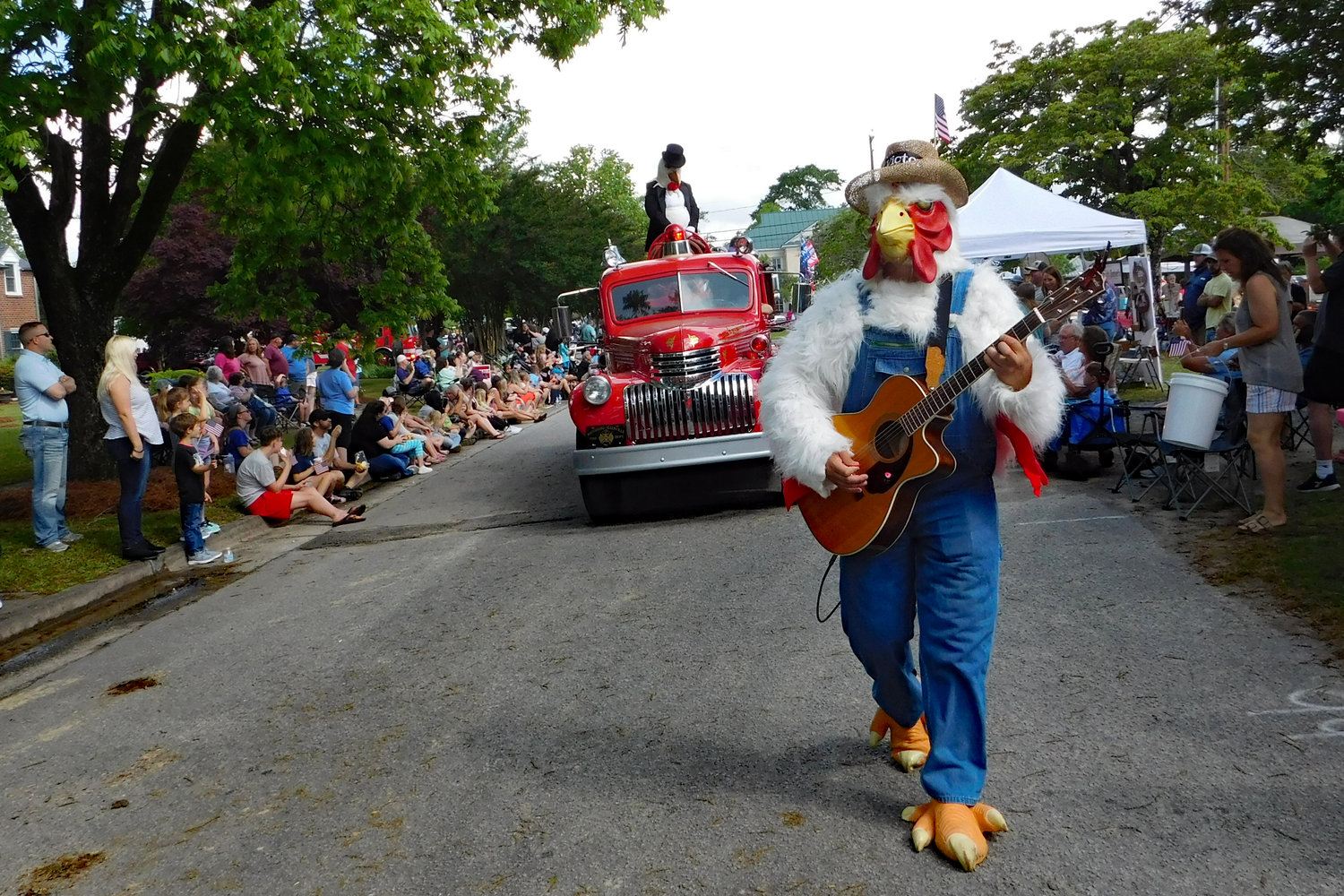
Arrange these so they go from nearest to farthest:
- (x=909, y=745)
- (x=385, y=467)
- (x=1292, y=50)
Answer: (x=909, y=745) → (x=1292, y=50) → (x=385, y=467)

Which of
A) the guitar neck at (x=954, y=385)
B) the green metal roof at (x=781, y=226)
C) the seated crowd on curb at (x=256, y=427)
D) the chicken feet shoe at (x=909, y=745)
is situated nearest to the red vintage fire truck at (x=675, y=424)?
the seated crowd on curb at (x=256, y=427)

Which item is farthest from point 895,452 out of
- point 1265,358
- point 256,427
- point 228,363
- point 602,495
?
point 228,363

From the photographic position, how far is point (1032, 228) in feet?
47.4

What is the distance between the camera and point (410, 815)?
4004mm

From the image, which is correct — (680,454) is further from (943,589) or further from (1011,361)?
(1011,361)

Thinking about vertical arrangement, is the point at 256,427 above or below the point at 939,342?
below

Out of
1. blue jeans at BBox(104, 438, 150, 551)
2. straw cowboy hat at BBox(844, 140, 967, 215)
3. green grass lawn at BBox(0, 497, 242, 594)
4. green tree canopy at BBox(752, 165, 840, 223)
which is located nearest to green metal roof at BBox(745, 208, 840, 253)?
green tree canopy at BBox(752, 165, 840, 223)

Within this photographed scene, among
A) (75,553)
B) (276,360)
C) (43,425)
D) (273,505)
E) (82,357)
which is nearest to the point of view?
(43,425)

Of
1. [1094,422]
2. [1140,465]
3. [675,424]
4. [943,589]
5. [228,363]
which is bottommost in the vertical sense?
[1140,465]

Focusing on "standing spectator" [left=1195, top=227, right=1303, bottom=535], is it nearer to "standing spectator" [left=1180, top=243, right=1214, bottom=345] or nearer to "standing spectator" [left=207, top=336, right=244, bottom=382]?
"standing spectator" [left=1180, top=243, right=1214, bottom=345]

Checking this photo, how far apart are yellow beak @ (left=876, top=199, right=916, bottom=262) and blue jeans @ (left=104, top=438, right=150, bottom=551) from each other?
7.84 meters

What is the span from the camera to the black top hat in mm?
12617

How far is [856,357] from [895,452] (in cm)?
37

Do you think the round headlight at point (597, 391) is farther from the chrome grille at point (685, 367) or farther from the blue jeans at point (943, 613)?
the blue jeans at point (943, 613)
